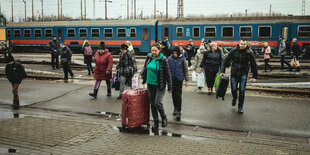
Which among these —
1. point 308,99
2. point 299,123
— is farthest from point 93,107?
point 308,99

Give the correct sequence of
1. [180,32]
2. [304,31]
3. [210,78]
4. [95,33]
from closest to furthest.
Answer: [210,78], [304,31], [180,32], [95,33]

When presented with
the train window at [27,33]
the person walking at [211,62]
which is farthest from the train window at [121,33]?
the person walking at [211,62]

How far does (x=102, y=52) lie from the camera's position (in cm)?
970

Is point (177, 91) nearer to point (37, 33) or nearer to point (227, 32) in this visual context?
point (227, 32)

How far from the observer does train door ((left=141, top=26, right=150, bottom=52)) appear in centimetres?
2942

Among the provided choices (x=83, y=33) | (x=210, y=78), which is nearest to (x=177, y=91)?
(x=210, y=78)

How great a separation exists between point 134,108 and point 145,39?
23.6 m

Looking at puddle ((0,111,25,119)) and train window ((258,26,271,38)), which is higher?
train window ((258,26,271,38))

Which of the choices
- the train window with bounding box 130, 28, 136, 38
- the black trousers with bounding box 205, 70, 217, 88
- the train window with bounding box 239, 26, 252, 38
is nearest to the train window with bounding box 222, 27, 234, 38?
the train window with bounding box 239, 26, 252, 38

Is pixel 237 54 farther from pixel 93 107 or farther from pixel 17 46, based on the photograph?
pixel 17 46

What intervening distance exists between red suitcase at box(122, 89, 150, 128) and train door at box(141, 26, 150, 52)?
2316 centimetres

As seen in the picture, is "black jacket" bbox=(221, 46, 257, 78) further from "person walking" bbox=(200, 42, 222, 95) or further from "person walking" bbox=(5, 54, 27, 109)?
"person walking" bbox=(5, 54, 27, 109)

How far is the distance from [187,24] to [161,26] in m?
2.41

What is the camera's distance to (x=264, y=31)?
26.5 m
